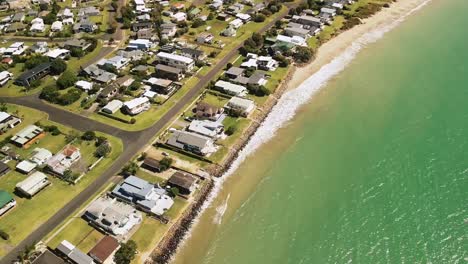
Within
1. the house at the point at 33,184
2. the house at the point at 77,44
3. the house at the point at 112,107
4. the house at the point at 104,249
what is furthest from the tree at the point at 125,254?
the house at the point at 77,44

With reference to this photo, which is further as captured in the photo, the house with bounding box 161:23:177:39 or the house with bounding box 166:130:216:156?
the house with bounding box 161:23:177:39

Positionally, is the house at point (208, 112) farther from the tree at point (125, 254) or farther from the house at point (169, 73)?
the tree at point (125, 254)

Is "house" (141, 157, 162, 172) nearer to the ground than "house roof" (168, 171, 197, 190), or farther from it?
nearer to the ground

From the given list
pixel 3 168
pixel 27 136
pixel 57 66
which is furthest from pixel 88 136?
pixel 57 66

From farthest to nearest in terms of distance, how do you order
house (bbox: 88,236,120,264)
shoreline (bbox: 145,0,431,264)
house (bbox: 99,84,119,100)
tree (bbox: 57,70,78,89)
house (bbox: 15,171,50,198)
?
1. tree (bbox: 57,70,78,89)
2. house (bbox: 99,84,119,100)
3. house (bbox: 15,171,50,198)
4. shoreline (bbox: 145,0,431,264)
5. house (bbox: 88,236,120,264)

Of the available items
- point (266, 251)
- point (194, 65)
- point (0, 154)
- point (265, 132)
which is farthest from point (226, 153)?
point (0, 154)

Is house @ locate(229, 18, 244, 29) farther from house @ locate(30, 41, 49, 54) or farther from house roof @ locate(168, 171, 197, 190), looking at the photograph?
house roof @ locate(168, 171, 197, 190)

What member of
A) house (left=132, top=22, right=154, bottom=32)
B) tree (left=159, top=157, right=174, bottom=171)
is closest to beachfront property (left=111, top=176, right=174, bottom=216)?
tree (left=159, top=157, right=174, bottom=171)

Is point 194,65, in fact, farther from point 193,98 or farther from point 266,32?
point 266,32
